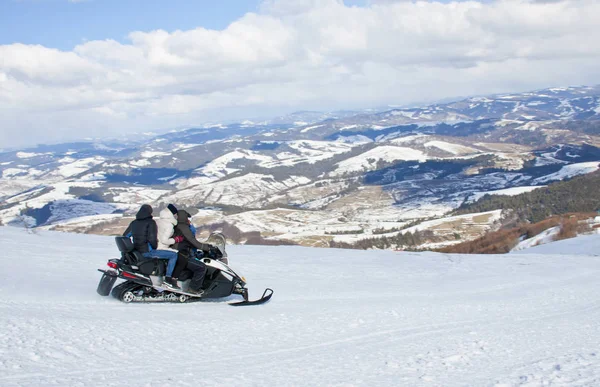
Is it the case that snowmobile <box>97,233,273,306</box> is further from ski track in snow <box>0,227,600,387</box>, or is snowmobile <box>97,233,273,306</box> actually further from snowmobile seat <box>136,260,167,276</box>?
ski track in snow <box>0,227,600,387</box>

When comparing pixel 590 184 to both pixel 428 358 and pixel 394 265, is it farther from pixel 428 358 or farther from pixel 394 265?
pixel 428 358

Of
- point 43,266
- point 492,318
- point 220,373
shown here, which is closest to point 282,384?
point 220,373

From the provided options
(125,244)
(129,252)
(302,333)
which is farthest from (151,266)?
(302,333)

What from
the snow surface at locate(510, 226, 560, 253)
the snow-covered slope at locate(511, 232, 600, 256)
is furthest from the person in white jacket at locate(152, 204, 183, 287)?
the snow surface at locate(510, 226, 560, 253)

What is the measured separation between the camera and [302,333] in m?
10.2

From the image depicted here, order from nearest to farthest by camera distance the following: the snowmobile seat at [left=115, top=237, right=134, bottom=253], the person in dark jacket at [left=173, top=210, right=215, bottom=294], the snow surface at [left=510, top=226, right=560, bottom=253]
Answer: the snowmobile seat at [left=115, top=237, right=134, bottom=253] < the person in dark jacket at [left=173, top=210, right=215, bottom=294] < the snow surface at [left=510, top=226, right=560, bottom=253]

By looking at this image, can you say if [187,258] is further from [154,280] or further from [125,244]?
[125,244]

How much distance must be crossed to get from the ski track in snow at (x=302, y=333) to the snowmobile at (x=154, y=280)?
1.17 feet

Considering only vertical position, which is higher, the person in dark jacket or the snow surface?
the person in dark jacket

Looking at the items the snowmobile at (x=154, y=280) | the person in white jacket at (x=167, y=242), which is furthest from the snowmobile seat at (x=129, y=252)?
the person in white jacket at (x=167, y=242)

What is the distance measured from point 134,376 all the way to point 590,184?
197 meters

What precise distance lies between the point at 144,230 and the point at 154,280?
4.29 ft

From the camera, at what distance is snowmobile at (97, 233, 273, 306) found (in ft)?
39.2

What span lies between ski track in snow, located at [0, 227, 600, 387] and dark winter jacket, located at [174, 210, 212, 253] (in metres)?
1.51
